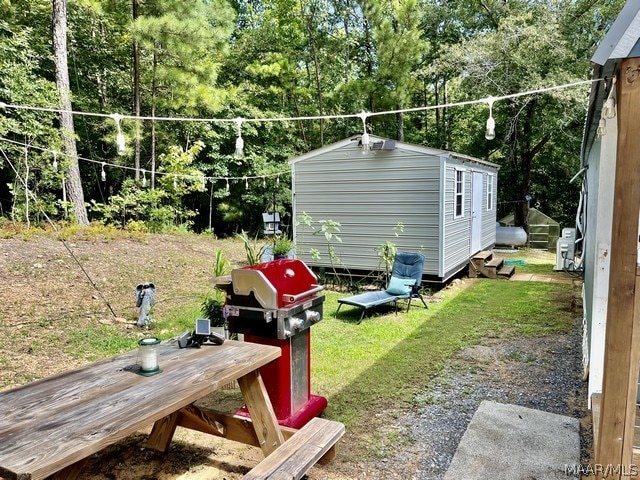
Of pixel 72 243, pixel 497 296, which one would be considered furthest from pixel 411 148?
pixel 72 243

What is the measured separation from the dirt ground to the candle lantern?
3.02 ft

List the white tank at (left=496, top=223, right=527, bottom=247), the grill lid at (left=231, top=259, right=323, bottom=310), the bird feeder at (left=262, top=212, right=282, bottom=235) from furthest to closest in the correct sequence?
the white tank at (left=496, top=223, right=527, bottom=247), the bird feeder at (left=262, top=212, right=282, bottom=235), the grill lid at (left=231, top=259, right=323, bottom=310)

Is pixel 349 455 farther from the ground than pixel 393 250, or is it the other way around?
pixel 393 250

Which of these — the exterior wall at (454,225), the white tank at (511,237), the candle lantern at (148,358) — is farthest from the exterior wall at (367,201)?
the white tank at (511,237)

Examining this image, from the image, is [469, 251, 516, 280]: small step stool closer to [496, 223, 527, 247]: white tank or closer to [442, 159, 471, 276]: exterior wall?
[442, 159, 471, 276]: exterior wall

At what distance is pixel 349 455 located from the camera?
2744 mm

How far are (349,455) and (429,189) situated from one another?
212 inches

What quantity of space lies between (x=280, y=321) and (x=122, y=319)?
3513 mm

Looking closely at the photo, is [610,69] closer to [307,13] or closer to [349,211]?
[349,211]

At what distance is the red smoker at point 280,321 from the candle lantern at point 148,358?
0.83 metres

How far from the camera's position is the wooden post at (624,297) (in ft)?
5.99

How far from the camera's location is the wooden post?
183 cm

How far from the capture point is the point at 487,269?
893 centimetres

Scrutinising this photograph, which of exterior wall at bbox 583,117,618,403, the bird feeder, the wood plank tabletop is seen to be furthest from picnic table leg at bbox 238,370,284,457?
the bird feeder
